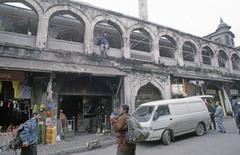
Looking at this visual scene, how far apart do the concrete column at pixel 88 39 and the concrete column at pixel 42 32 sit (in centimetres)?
258

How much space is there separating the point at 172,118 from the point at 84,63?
6628mm

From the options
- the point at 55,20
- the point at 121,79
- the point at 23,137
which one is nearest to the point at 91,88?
the point at 121,79

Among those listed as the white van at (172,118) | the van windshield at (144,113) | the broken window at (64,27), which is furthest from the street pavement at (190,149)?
the broken window at (64,27)

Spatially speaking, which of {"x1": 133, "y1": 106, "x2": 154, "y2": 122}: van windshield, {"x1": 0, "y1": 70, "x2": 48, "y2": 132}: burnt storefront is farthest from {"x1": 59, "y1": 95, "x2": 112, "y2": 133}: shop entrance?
{"x1": 133, "y1": 106, "x2": 154, "y2": 122}: van windshield

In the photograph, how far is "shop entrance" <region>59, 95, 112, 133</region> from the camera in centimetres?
1388

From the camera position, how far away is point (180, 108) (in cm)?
1009

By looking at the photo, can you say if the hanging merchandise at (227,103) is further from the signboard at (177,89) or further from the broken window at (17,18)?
the broken window at (17,18)

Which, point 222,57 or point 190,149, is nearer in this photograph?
point 190,149

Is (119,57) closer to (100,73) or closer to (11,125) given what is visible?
(100,73)

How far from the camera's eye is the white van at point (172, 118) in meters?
8.95

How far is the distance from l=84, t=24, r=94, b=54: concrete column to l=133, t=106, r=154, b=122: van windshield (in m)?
5.66

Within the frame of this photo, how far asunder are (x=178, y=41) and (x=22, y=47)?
13.2 metres

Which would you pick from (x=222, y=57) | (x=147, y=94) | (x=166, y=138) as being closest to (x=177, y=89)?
(x=147, y=94)

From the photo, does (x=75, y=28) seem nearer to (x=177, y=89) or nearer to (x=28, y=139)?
(x=177, y=89)
